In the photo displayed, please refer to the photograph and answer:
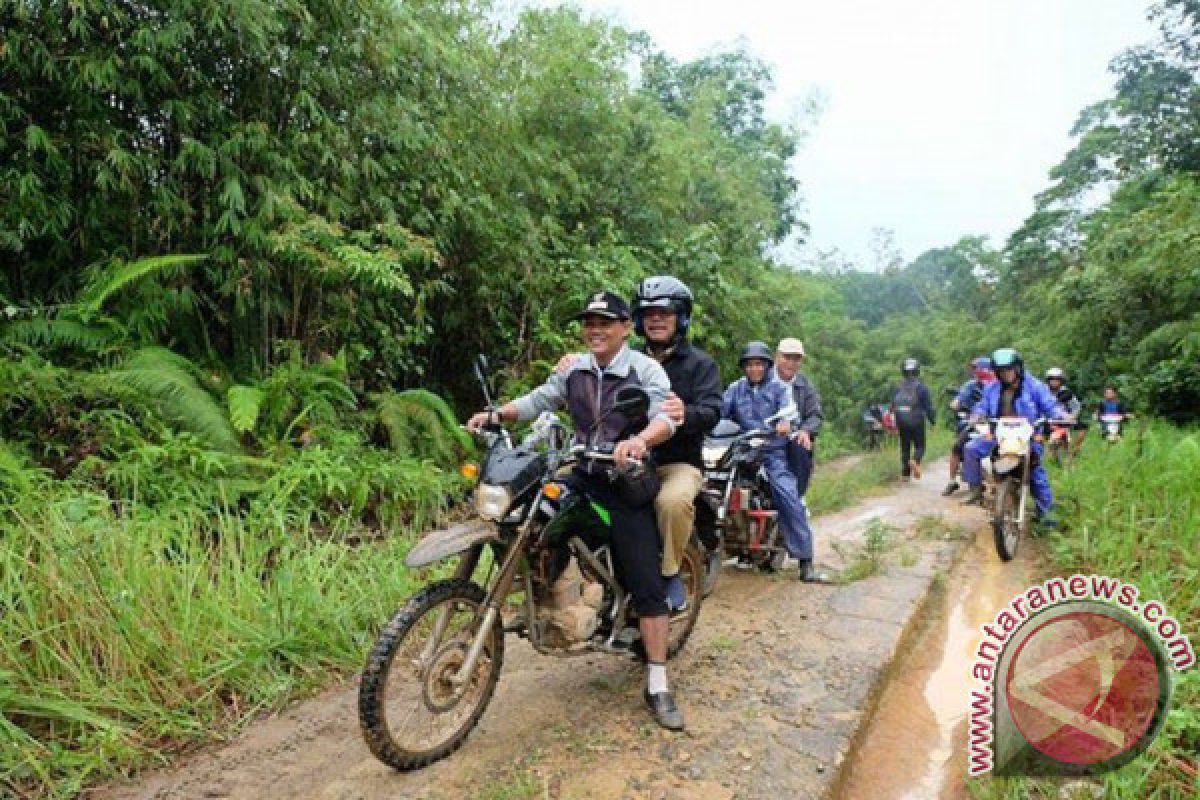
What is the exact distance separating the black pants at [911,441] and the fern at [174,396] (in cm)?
900

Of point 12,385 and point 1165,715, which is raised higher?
point 12,385

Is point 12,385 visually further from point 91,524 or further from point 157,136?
point 157,136

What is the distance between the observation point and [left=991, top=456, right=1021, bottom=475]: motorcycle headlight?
6011 millimetres

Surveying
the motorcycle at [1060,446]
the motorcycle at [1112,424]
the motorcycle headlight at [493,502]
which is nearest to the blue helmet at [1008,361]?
→ the motorcycle at [1060,446]

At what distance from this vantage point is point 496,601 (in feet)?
9.42

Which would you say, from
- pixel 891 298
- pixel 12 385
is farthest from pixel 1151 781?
pixel 891 298

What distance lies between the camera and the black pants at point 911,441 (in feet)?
35.1

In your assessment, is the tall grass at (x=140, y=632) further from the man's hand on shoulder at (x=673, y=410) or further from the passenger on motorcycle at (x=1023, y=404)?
the passenger on motorcycle at (x=1023, y=404)

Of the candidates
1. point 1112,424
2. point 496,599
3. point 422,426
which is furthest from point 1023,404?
point 496,599

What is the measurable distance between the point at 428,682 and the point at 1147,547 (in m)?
4.78

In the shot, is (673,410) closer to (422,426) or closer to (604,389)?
(604,389)

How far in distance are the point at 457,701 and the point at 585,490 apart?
983 mm

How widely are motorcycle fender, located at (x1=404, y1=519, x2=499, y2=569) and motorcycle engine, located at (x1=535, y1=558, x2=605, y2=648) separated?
423 mm

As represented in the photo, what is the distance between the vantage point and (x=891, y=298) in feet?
166
